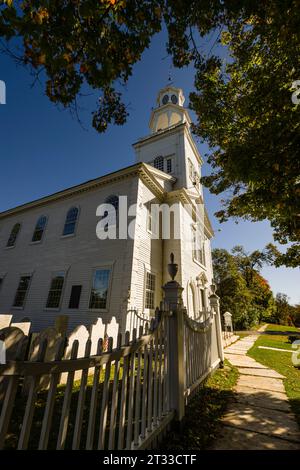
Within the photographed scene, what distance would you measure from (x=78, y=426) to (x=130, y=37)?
546 centimetres

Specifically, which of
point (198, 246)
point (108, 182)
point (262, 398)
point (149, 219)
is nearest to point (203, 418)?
point (262, 398)

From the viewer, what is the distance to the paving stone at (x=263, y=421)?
3.19m

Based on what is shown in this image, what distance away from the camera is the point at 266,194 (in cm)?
606

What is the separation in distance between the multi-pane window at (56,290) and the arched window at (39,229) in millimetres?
3996

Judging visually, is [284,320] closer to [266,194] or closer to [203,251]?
[203,251]

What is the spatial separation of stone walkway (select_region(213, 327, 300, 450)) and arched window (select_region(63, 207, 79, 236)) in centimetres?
1228

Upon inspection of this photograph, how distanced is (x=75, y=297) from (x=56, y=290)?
71.3 inches

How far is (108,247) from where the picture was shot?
11.9 metres

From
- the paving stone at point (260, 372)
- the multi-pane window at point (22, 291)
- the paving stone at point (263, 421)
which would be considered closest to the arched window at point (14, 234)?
the multi-pane window at point (22, 291)

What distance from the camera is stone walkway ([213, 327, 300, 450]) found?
290 cm

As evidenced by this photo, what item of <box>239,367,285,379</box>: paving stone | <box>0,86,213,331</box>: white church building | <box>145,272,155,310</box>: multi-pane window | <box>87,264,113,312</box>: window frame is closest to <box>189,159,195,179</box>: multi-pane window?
<box>0,86,213,331</box>: white church building

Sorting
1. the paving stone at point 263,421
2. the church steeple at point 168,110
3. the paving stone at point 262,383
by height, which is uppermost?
the church steeple at point 168,110

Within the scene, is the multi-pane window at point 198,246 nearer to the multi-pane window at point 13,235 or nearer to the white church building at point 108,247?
the white church building at point 108,247
